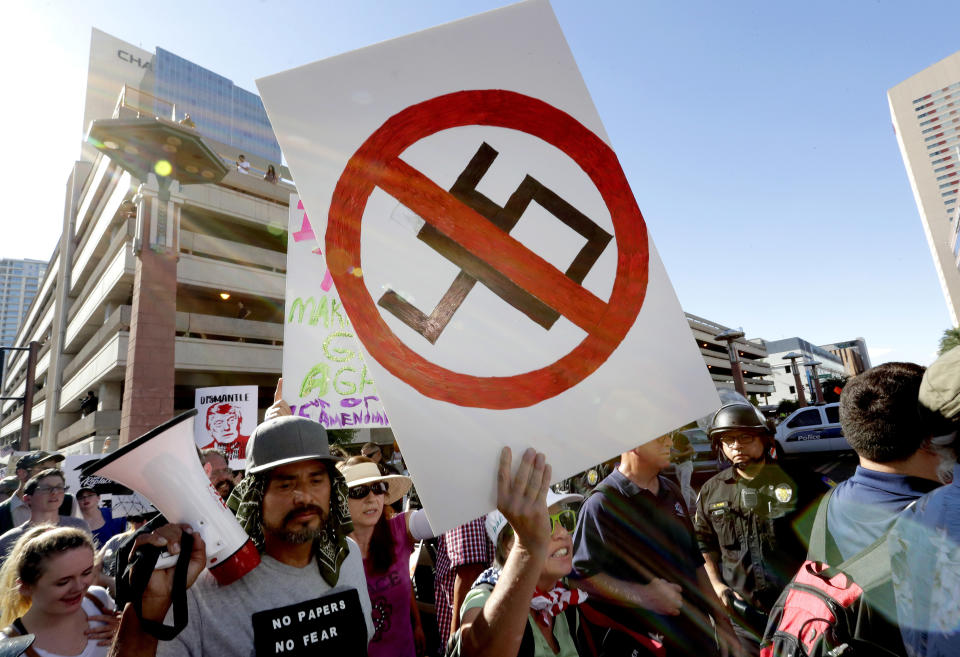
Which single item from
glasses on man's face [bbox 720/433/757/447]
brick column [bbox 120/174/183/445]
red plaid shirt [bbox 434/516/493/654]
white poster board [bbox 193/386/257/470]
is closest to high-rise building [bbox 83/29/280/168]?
brick column [bbox 120/174/183/445]

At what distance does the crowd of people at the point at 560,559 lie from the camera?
3.79ft

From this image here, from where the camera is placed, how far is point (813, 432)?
48.5 ft

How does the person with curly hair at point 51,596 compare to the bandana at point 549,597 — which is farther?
the person with curly hair at point 51,596

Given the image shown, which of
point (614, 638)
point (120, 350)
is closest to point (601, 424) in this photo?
point (614, 638)

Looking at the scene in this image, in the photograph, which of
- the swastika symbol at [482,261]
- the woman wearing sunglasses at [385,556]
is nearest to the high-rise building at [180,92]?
the woman wearing sunglasses at [385,556]

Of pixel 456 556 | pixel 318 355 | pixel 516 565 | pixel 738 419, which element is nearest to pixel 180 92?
pixel 318 355

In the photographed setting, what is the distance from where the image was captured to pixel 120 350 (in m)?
20.8

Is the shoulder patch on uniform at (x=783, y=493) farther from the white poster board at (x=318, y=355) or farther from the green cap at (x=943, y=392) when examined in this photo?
the white poster board at (x=318, y=355)

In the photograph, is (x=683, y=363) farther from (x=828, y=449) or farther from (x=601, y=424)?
(x=828, y=449)

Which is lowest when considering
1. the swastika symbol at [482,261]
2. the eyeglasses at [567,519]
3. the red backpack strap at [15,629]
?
the red backpack strap at [15,629]

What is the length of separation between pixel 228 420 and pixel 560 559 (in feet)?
24.3

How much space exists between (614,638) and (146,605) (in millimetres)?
1726

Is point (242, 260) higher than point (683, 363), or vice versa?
point (242, 260)

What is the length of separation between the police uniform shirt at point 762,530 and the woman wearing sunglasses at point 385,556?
5.31 ft
